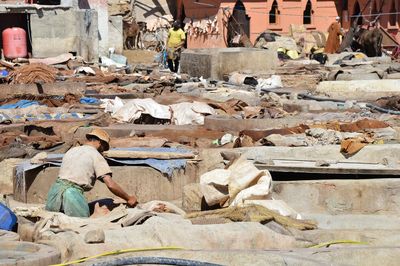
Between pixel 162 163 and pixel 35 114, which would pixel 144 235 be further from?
pixel 35 114

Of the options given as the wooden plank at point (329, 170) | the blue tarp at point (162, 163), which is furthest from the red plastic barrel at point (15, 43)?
the wooden plank at point (329, 170)

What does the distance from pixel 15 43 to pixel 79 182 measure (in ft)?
61.8

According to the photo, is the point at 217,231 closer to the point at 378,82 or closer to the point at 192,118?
the point at 192,118

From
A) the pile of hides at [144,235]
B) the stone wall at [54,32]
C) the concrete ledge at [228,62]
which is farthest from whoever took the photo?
the stone wall at [54,32]

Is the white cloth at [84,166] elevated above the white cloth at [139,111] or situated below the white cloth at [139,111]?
above

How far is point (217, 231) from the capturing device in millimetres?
7863

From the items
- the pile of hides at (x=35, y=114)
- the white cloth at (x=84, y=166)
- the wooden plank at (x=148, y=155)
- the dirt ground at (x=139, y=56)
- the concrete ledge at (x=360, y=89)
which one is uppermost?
the white cloth at (x=84, y=166)

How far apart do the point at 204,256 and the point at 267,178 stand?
8.37ft

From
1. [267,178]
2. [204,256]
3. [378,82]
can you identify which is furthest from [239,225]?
[378,82]

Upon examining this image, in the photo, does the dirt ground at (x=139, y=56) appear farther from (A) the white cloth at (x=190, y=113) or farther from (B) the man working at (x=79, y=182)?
(B) the man working at (x=79, y=182)

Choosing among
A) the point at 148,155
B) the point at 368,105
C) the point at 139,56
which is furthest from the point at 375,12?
the point at 148,155

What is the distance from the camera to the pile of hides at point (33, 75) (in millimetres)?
20328

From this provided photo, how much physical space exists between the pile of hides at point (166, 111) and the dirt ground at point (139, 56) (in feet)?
54.1

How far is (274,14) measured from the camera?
132 feet
